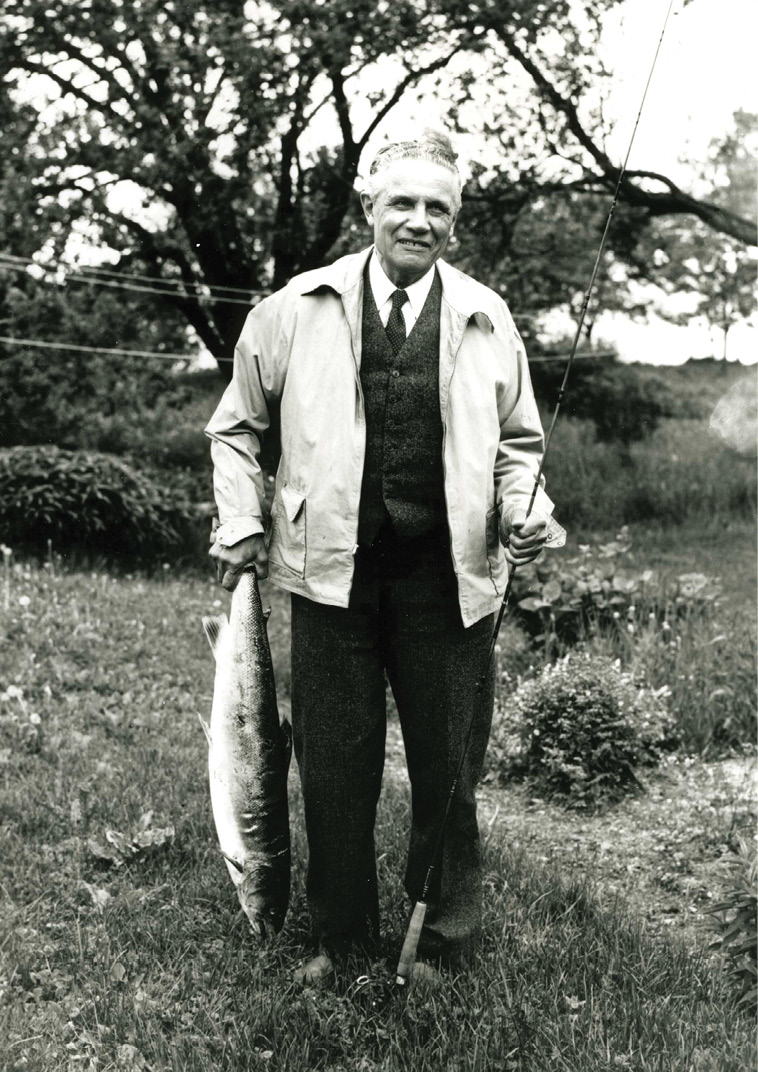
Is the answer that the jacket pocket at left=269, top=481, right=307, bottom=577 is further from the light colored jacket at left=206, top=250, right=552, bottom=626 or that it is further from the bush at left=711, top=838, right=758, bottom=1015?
the bush at left=711, top=838, right=758, bottom=1015

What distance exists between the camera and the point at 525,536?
2980mm

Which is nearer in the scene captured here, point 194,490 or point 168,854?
point 168,854

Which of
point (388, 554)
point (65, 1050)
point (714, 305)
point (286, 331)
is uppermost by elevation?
point (714, 305)

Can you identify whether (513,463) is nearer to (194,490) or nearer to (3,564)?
(3,564)

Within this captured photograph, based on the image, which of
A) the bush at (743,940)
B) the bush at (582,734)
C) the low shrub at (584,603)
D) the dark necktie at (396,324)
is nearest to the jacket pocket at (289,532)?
the dark necktie at (396,324)

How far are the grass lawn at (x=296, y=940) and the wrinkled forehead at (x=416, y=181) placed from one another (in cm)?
201

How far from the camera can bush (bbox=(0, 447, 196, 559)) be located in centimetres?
1055

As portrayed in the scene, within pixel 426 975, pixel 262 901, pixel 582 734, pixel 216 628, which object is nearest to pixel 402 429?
pixel 216 628

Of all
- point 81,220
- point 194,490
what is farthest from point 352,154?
point 194,490

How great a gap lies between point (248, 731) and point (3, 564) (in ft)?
22.9

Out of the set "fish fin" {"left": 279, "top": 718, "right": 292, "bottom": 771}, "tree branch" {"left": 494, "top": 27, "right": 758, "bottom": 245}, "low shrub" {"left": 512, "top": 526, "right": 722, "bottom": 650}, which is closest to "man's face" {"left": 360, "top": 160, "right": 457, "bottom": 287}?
"fish fin" {"left": 279, "top": 718, "right": 292, "bottom": 771}

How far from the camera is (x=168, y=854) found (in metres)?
4.18

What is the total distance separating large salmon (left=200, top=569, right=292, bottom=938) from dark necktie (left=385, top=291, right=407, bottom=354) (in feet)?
2.30

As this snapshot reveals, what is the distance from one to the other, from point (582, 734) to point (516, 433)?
2.53 metres
